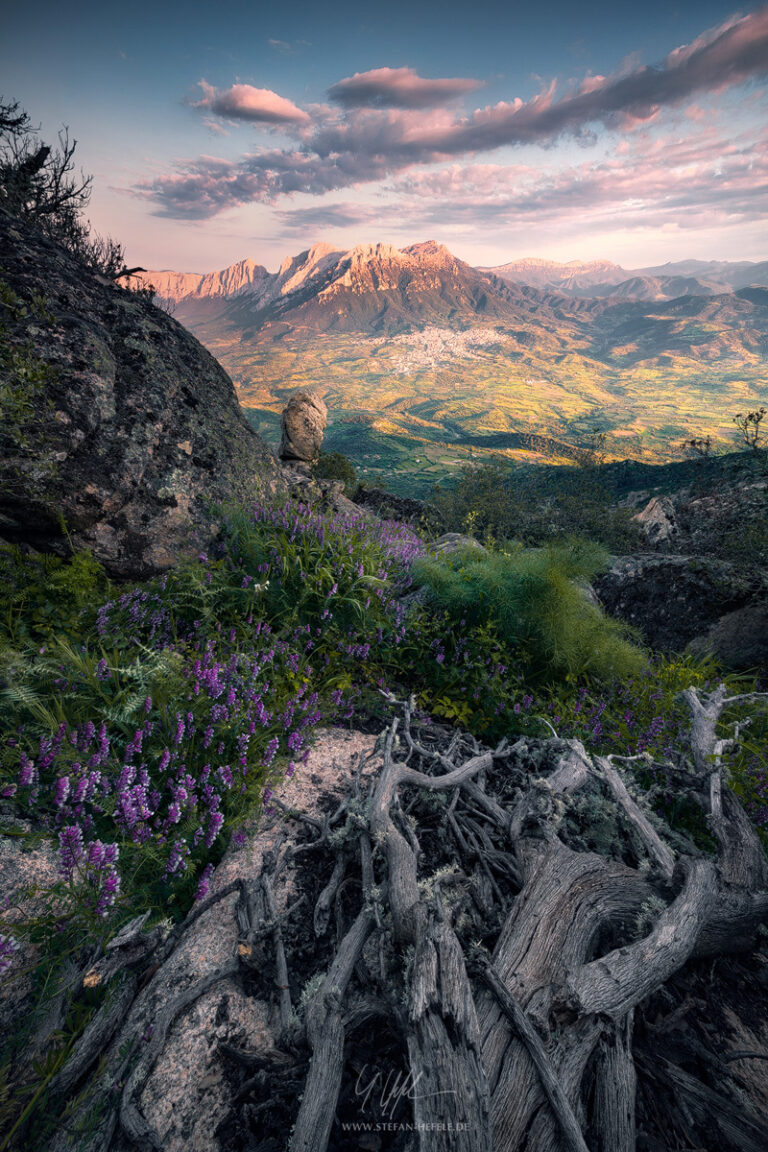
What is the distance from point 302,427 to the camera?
19.2m

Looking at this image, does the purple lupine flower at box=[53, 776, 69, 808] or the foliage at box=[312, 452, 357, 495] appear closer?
A: the purple lupine flower at box=[53, 776, 69, 808]

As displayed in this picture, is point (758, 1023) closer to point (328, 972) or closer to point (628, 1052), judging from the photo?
point (628, 1052)

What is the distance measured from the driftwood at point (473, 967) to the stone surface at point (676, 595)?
527cm

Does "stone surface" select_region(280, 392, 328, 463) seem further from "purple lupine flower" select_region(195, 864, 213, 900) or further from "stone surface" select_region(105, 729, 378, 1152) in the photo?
"purple lupine flower" select_region(195, 864, 213, 900)

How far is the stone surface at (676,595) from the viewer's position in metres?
7.71

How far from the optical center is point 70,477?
17.2ft

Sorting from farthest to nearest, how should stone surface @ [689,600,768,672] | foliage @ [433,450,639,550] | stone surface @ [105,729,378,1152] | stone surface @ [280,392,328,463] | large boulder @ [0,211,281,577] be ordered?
foliage @ [433,450,639,550]
stone surface @ [280,392,328,463]
stone surface @ [689,600,768,672]
large boulder @ [0,211,281,577]
stone surface @ [105,729,378,1152]

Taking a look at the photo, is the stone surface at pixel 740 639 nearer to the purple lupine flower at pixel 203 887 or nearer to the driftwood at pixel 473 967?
the driftwood at pixel 473 967

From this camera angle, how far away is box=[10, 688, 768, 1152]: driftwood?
178cm

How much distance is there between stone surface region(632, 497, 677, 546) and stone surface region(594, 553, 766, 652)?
21.9 ft

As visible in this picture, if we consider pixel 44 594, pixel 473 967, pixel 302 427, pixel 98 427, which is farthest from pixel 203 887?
pixel 302 427

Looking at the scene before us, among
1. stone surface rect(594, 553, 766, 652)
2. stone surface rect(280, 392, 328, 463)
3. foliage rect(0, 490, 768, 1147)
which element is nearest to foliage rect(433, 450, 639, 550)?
stone surface rect(280, 392, 328, 463)

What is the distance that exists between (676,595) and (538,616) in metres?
4.25

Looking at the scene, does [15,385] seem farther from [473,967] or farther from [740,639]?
[740,639]
